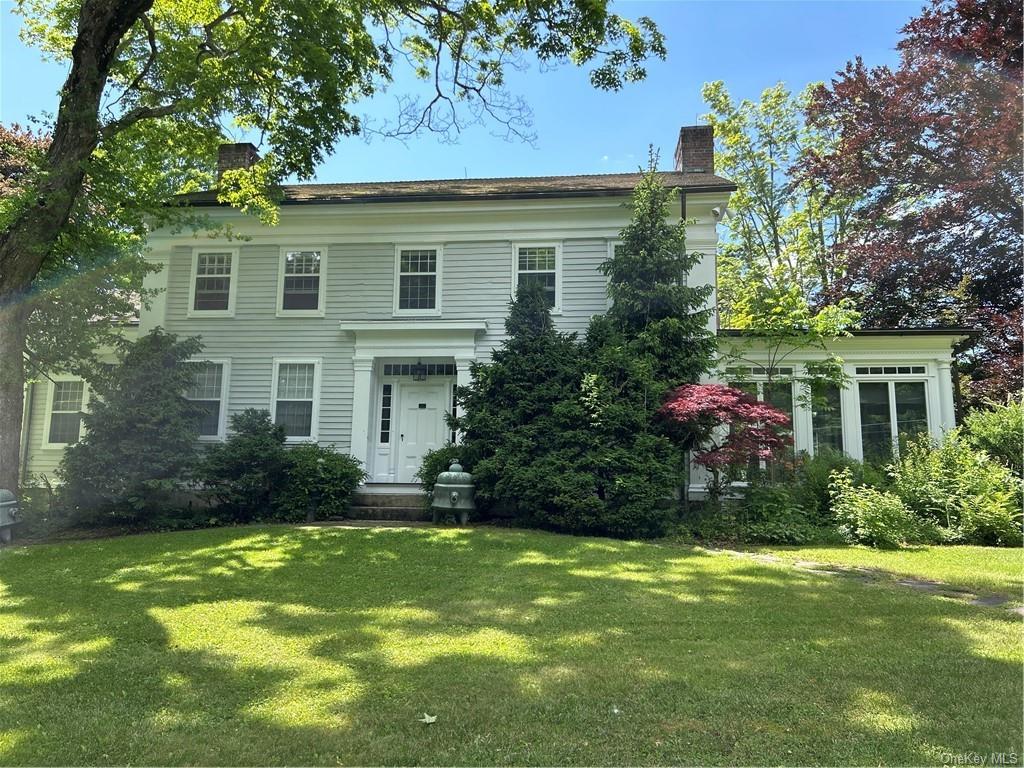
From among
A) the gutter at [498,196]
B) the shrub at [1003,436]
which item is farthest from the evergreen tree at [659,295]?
the shrub at [1003,436]

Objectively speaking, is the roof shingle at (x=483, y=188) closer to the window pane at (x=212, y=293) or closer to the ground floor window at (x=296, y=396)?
the window pane at (x=212, y=293)

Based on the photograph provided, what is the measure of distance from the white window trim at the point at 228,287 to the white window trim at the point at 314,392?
1710mm

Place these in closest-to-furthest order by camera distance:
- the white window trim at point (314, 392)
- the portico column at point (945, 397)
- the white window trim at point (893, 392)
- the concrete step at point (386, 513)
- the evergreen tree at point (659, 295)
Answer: the evergreen tree at point (659, 295) < the concrete step at point (386, 513) < the portico column at point (945, 397) < the white window trim at point (893, 392) < the white window trim at point (314, 392)

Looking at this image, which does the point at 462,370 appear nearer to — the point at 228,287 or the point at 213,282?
the point at 228,287

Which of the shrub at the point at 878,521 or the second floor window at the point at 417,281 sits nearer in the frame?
the shrub at the point at 878,521

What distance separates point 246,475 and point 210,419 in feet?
11.2

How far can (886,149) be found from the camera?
1664cm

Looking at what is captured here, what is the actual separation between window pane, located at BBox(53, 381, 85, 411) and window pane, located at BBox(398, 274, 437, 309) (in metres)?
8.23

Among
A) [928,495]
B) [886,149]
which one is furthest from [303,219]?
[886,149]

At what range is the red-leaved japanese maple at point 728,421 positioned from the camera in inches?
385

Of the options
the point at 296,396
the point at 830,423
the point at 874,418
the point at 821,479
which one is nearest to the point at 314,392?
the point at 296,396

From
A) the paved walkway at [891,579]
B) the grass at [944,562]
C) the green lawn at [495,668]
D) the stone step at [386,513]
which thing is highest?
the stone step at [386,513]

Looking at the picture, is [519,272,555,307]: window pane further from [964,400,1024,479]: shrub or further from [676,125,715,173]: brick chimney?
[964,400,1024,479]: shrub

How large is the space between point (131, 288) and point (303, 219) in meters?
3.84
